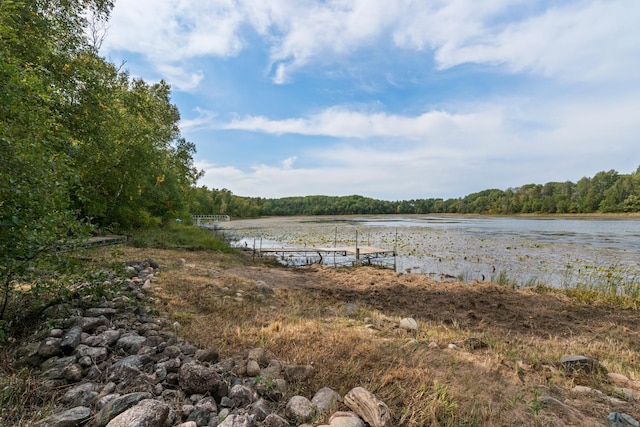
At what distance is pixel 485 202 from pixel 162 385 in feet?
402

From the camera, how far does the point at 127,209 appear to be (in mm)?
16078

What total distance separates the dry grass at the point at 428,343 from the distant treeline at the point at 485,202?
3910 cm

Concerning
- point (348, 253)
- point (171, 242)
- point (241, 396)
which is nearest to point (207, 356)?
point (241, 396)

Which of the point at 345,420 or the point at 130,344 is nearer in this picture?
the point at 345,420

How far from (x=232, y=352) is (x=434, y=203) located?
136151 mm

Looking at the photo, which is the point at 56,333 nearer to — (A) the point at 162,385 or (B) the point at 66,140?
(A) the point at 162,385

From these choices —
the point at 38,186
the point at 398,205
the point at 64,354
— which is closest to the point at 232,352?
the point at 64,354

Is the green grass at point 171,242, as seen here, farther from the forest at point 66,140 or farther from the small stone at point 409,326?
the small stone at point 409,326

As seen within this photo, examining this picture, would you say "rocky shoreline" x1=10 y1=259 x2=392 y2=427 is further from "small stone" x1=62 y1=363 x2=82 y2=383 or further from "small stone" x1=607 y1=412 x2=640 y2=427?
"small stone" x1=607 y1=412 x2=640 y2=427

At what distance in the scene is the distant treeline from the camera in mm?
73625

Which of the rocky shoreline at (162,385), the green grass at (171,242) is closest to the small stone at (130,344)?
the rocky shoreline at (162,385)

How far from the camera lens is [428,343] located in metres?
4.40

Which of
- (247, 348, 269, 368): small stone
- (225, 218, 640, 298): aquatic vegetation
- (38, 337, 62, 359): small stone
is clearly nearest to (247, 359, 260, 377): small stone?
(247, 348, 269, 368): small stone

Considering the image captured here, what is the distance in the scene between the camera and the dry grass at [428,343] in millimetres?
2725
